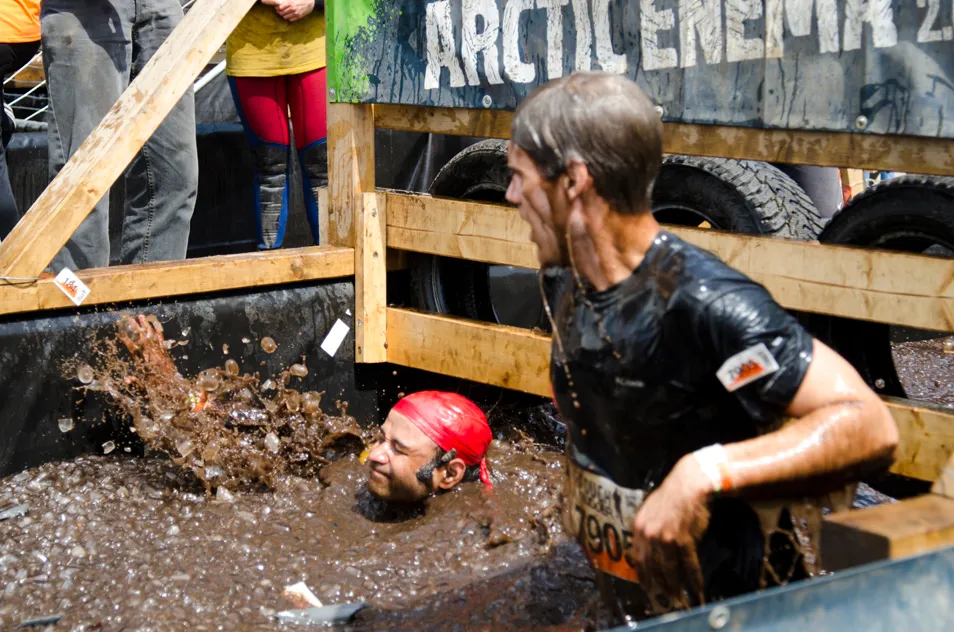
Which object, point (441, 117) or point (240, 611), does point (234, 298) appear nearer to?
point (441, 117)

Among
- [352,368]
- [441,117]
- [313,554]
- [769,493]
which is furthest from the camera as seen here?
[352,368]

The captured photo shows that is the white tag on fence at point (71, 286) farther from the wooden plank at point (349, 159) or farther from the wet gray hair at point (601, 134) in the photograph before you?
the wet gray hair at point (601, 134)

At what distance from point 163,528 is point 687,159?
278 cm

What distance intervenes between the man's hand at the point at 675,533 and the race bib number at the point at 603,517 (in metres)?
0.16

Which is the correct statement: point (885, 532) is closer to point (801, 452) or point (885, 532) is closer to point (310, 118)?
point (801, 452)

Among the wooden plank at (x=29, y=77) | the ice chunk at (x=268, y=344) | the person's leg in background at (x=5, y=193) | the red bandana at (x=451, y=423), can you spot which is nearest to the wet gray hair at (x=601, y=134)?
the red bandana at (x=451, y=423)

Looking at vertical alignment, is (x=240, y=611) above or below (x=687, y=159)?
below

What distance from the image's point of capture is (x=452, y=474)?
15.5 feet

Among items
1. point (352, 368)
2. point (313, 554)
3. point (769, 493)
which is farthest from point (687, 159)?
point (769, 493)

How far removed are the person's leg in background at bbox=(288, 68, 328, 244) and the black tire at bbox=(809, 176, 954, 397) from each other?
2.78m

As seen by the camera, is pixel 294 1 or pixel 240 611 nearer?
pixel 240 611

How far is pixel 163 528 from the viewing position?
4.27 meters

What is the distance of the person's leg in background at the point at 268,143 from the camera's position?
227 inches

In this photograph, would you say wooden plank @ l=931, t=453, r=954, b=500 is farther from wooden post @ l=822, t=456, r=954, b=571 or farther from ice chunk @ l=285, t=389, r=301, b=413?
ice chunk @ l=285, t=389, r=301, b=413
